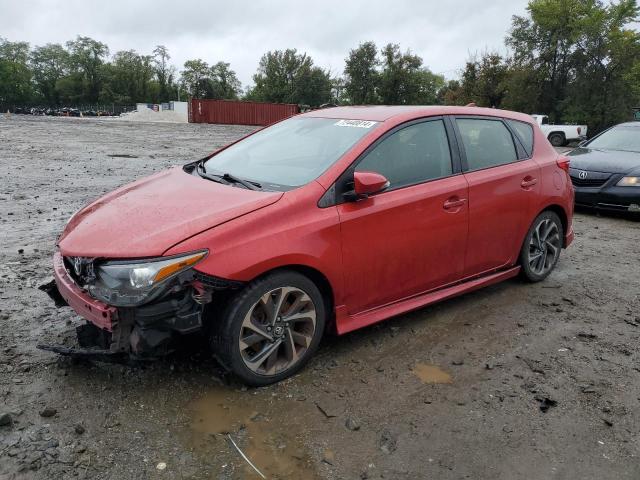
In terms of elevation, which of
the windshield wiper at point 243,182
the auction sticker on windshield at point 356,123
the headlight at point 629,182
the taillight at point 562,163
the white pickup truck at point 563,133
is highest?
the white pickup truck at point 563,133

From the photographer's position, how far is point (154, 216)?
325 centimetres

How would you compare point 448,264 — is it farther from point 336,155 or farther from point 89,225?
point 89,225

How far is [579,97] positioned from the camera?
38938 millimetres

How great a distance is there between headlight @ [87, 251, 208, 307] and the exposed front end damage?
32 mm

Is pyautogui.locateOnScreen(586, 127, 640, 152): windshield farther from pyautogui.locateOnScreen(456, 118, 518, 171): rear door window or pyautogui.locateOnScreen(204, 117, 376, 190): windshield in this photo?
pyautogui.locateOnScreen(204, 117, 376, 190): windshield

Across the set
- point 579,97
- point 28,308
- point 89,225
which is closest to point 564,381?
point 89,225

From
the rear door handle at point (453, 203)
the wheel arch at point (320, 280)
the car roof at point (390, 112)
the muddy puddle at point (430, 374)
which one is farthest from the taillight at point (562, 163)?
the wheel arch at point (320, 280)

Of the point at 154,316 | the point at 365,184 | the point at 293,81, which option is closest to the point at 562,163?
the point at 365,184

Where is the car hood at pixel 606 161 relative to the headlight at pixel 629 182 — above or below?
above

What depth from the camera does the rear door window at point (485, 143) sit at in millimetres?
4359

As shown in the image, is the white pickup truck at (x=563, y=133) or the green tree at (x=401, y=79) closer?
the white pickup truck at (x=563, y=133)

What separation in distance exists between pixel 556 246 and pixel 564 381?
214cm

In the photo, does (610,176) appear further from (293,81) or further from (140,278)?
(293,81)

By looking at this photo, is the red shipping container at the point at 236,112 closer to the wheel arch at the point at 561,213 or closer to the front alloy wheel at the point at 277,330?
the wheel arch at the point at 561,213
